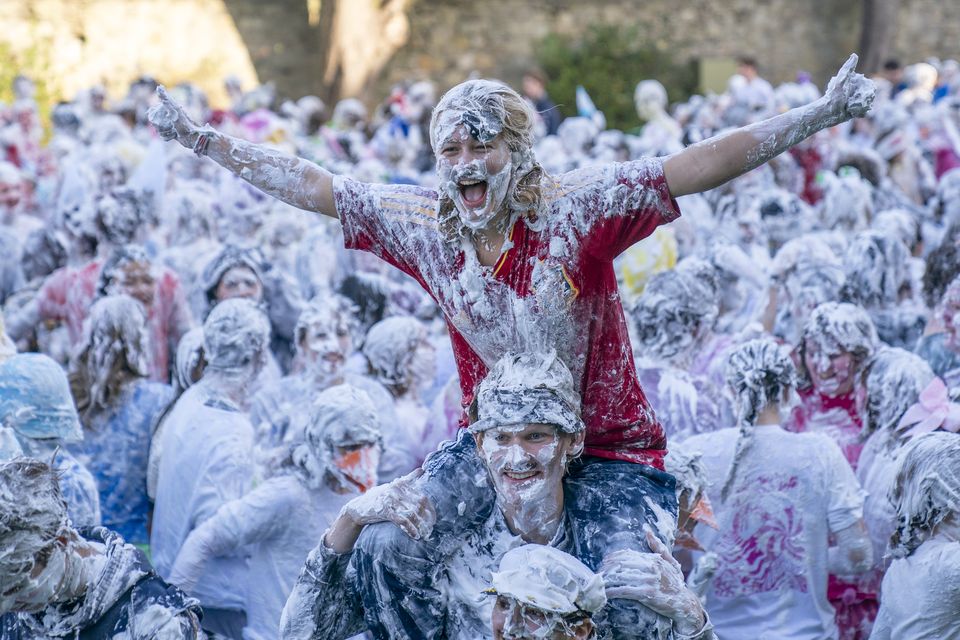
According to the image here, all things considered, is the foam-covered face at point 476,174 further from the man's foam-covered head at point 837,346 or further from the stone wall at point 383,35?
the stone wall at point 383,35

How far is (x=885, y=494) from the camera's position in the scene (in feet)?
15.4

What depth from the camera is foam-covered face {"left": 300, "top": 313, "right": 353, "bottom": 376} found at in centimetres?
586

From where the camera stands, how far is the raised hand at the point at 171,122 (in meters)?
3.48

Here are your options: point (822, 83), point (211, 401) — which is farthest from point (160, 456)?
point (822, 83)

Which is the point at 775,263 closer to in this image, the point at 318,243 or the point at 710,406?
the point at 710,406

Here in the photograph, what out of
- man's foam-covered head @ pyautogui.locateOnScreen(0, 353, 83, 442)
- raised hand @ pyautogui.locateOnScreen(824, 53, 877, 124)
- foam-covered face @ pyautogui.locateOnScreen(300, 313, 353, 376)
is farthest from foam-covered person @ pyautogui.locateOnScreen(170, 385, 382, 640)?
raised hand @ pyautogui.locateOnScreen(824, 53, 877, 124)

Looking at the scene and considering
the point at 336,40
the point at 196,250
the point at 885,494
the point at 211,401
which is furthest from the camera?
the point at 336,40

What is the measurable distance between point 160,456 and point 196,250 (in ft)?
10.6

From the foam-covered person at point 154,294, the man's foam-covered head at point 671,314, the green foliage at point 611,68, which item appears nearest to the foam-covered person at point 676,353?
the man's foam-covered head at point 671,314

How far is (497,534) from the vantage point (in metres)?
3.20

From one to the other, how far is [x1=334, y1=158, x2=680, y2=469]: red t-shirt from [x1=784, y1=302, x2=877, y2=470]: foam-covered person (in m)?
2.26

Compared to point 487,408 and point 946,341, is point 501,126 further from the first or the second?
point 946,341

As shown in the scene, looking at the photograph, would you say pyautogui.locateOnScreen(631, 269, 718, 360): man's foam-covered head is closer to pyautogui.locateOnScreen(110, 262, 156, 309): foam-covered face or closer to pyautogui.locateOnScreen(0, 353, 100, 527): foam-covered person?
pyautogui.locateOnScreen(0, 353, 100, 527): foam-covered person

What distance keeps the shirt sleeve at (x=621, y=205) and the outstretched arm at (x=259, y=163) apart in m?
0.65
